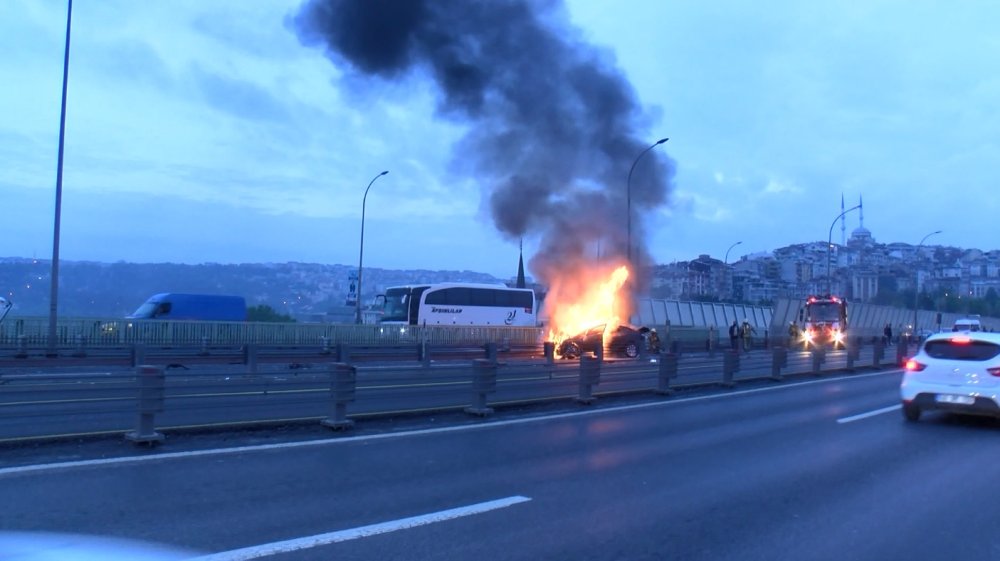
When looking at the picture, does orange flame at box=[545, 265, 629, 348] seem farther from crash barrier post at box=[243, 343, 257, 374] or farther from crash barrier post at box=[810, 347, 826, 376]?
crash barrier post at box=[243, 343, 257, 374]

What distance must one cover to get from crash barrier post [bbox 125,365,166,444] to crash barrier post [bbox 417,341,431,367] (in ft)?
51.5

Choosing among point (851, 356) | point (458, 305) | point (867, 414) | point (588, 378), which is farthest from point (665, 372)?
point (458, 305)

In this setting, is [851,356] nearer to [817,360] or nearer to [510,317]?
[817,360]

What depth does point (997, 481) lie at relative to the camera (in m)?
8.42

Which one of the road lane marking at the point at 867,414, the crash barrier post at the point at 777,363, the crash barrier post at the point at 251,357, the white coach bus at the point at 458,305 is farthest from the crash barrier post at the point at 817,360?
the white coach bus at the point at 458,305

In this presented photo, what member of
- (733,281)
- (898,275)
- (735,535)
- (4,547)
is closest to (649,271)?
(735,535)

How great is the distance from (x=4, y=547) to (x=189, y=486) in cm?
422

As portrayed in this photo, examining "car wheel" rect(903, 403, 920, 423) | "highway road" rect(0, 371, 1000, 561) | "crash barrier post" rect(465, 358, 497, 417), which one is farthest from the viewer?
"car wheel" rect(903, 403, 920, 423)

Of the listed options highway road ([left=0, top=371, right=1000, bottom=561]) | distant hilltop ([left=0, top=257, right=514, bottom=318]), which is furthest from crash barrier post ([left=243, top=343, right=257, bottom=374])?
highway road ([left=0, top=371, right=1000, bottom=561])

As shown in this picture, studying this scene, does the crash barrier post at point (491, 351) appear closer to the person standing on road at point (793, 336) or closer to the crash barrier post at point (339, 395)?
the crash barrier post at point (339, 395)

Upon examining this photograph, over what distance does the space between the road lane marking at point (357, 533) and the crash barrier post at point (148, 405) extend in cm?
427

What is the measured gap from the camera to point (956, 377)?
12281 millimetres

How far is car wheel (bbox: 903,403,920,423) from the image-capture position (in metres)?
12.9

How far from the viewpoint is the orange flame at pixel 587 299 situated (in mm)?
41344
